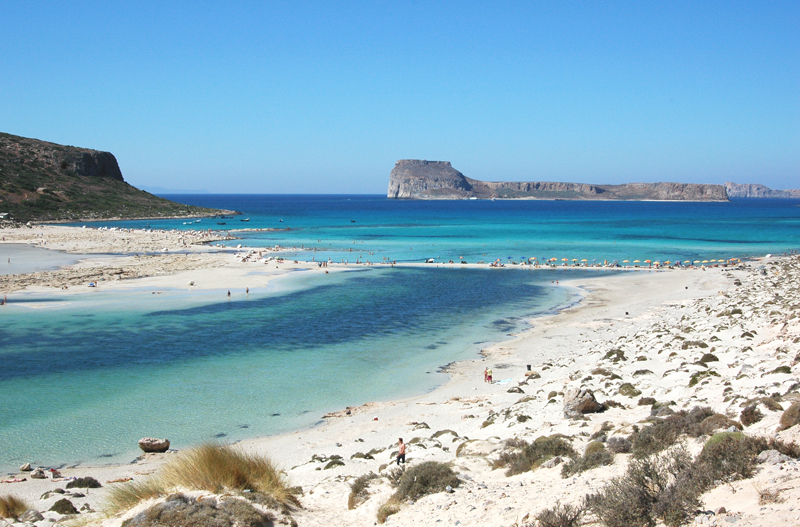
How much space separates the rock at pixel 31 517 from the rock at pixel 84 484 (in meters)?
2.24

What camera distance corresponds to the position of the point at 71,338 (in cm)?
2527

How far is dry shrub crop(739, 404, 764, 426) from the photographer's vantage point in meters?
8.77

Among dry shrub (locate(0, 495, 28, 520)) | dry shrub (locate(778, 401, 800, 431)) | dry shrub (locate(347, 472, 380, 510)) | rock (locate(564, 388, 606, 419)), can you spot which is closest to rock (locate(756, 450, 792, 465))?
dry shrub (locate(778, 401, 800, 431))

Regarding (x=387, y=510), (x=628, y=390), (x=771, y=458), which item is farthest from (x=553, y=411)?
(x=771, y=458)

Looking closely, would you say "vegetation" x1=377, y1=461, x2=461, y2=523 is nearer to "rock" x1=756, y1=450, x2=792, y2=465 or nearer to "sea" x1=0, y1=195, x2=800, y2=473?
"rock" x1=756, y1=450, x2=792, y2=465

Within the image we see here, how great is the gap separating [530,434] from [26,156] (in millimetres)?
141322

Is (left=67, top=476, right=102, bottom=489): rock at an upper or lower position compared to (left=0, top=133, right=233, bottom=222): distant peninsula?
lower

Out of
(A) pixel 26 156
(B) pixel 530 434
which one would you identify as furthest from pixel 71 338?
(A) pixel 26 156

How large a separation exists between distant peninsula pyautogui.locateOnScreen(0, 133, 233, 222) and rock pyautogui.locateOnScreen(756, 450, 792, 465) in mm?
109014

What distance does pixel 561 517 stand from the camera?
649 cm

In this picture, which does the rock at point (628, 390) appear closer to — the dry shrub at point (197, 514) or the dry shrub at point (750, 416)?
the dry shrub at point (750, 416)

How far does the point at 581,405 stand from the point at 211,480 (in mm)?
8699

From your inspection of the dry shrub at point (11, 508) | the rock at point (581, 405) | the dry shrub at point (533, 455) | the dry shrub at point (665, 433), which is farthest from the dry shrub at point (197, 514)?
the rock at point (581, 405)

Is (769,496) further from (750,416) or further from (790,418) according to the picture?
(750,416)
